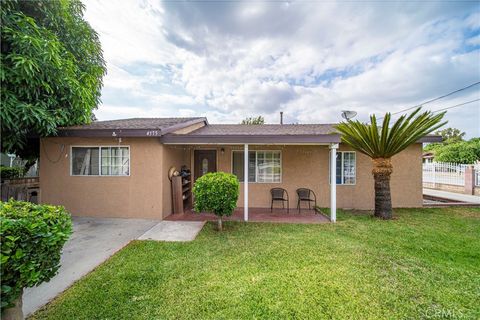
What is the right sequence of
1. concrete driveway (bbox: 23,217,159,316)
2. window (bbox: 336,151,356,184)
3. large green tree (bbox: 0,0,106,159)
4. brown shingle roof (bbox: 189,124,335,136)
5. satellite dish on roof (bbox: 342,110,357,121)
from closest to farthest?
concrete driveway (bbox: 23,217,159,316) → large green tree (bbox: 0,0,106,159) → brown shingle roof (bbox: 189,124,335,136) → window (bbox: 336,151,356,184) → satellite dish on roof (bbox: 342,110,357,121)

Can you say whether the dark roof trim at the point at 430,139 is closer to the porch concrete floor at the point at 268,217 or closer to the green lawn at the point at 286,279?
the green lawn at the point at 286,279

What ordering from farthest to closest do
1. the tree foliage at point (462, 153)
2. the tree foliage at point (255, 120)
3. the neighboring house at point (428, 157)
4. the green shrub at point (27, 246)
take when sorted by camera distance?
the tree foliage at point (255, 120) < the neighboring house at point (428, 157) < the tree foliage at point (462, 153) < the green shrub at point (27, 246)

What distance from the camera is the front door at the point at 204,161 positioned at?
31.6 feet

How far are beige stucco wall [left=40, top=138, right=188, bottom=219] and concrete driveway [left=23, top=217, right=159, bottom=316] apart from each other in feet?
1.29

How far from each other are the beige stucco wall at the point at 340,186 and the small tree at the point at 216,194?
358 centimetres

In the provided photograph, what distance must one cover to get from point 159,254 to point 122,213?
361 centimetres

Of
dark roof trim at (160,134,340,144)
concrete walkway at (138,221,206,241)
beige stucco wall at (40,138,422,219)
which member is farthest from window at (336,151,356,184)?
beige stucco wall at (40,138,422,219)

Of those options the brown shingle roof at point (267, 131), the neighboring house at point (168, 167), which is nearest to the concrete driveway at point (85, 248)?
the neighboring house at point (168, 167)

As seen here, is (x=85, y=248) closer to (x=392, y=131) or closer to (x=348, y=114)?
(x=392, y=131)

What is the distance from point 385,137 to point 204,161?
689cm

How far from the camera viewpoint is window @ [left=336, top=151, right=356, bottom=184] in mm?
9117

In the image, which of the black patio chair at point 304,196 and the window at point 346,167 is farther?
the window at point 346,167

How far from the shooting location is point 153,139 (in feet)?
23.7

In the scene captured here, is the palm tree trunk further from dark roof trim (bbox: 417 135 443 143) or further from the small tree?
the small tree
